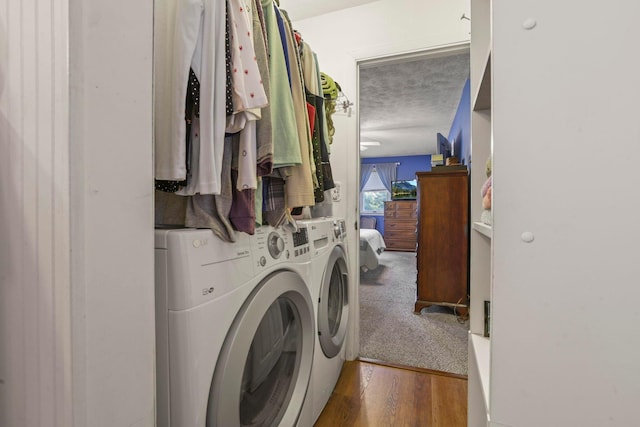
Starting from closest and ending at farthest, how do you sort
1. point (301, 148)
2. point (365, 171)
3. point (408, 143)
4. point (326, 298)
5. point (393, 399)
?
point (301, 148) → point (326, 298) → point (393, 399) → point (408, 143) → point (365, 171)

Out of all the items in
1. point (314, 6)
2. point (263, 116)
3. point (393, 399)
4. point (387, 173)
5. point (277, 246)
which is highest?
point (314, 6)

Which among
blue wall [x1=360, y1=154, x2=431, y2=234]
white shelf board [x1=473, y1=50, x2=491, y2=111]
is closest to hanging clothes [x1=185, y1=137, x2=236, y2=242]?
white shelf board [x1=473, y1=50, x2=491, y2=111]

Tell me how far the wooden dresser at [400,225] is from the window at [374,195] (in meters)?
0.89

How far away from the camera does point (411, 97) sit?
3814 mm

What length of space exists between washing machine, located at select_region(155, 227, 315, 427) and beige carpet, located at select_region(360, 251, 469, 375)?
1.31 meters

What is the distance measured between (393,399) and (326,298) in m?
0.76

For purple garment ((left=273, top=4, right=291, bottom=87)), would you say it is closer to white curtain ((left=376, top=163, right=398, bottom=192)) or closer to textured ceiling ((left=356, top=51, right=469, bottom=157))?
textured ceiling ((left=356, top=51, right=469, bottom=157))

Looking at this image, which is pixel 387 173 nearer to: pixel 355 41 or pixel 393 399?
pixel 355 41

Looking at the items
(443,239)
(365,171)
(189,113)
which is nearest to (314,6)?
(189,113)
